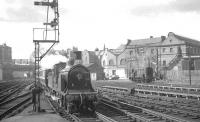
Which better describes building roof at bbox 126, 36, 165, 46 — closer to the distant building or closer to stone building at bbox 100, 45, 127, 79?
stone building at bbox 100, 45, 127, 79

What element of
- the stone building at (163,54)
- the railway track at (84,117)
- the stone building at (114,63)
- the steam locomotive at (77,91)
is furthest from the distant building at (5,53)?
the railway track at (84,117)

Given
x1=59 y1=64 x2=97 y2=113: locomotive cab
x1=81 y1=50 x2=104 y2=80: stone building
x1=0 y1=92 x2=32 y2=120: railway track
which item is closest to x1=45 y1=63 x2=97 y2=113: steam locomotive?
x1=59 y1=64 x2=97 y2=113: locomotive cab

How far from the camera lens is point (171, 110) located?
15656 millimetres

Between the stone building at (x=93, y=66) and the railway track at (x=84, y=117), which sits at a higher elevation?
the stone building at (x=93, y=66)

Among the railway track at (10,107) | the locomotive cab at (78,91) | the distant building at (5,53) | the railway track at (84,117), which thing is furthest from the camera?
the distant building at (5,53)

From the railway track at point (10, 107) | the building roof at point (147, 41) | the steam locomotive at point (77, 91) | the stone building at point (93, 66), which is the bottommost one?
the railway track at point (10, 107)

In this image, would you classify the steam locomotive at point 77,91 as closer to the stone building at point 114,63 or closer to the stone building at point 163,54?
the stone building at point 163,54

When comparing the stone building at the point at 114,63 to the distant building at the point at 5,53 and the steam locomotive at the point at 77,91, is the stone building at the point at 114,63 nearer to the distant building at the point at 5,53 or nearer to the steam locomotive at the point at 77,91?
the steam locomotive at the point at 77,91

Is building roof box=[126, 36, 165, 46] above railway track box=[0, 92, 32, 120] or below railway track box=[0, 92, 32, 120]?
above

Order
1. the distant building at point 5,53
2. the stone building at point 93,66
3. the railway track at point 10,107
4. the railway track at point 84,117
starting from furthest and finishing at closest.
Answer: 1. the distant building at point 5,53
2. the stone building at point 93,66
3. the railway track at point 10,107
4. the railway track at point 84,117

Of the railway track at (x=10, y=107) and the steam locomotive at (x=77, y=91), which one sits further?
the railway track at (x=10, y=107)

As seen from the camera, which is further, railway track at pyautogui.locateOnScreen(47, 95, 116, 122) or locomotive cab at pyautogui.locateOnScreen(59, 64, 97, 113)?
locomotive cab at pyautogui.locateOnScreen(59, 64, 97, 113)

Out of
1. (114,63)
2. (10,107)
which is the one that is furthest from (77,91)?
(114,63)

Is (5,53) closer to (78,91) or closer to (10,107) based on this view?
(10,107)
